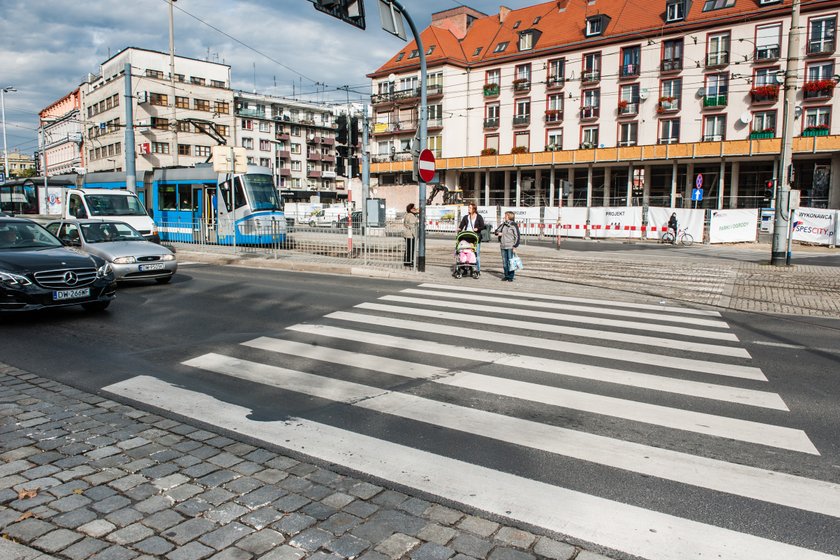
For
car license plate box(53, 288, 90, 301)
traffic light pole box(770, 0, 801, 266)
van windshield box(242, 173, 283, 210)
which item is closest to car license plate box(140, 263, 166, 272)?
car license plate box(53, 288, 90, 301)

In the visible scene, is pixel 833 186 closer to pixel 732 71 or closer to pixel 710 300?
pixel 732 71

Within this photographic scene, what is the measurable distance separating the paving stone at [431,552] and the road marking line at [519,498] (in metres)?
0.50

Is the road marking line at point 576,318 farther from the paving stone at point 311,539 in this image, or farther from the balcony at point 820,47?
the balcony at point 820,47

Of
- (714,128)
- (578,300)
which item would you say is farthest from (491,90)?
(578,300)

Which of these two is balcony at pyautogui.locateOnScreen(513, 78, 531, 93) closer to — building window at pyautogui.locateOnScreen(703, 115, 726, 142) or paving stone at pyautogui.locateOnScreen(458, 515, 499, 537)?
building window at pyautogui.locateOnScreen(703, 115, 726, 142)

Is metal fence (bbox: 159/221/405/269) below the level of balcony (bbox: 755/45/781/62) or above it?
below

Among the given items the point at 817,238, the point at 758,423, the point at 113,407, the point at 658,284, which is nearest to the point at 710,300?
the point at 658,284

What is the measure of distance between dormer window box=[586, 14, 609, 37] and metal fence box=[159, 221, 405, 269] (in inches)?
1498

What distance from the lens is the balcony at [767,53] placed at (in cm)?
4119

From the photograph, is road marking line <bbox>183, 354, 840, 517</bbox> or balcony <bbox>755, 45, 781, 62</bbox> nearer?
road marking line <bbox>183, 354, 840, 517</bbox>

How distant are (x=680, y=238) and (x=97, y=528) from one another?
31952 millimetres

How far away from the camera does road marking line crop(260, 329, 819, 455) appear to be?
478 cm

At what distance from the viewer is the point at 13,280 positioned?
852cm

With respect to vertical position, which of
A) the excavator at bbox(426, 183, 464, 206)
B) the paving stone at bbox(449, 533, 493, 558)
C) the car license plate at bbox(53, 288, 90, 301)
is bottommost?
the paving stone at bbox(449, 533, 493, 558)
